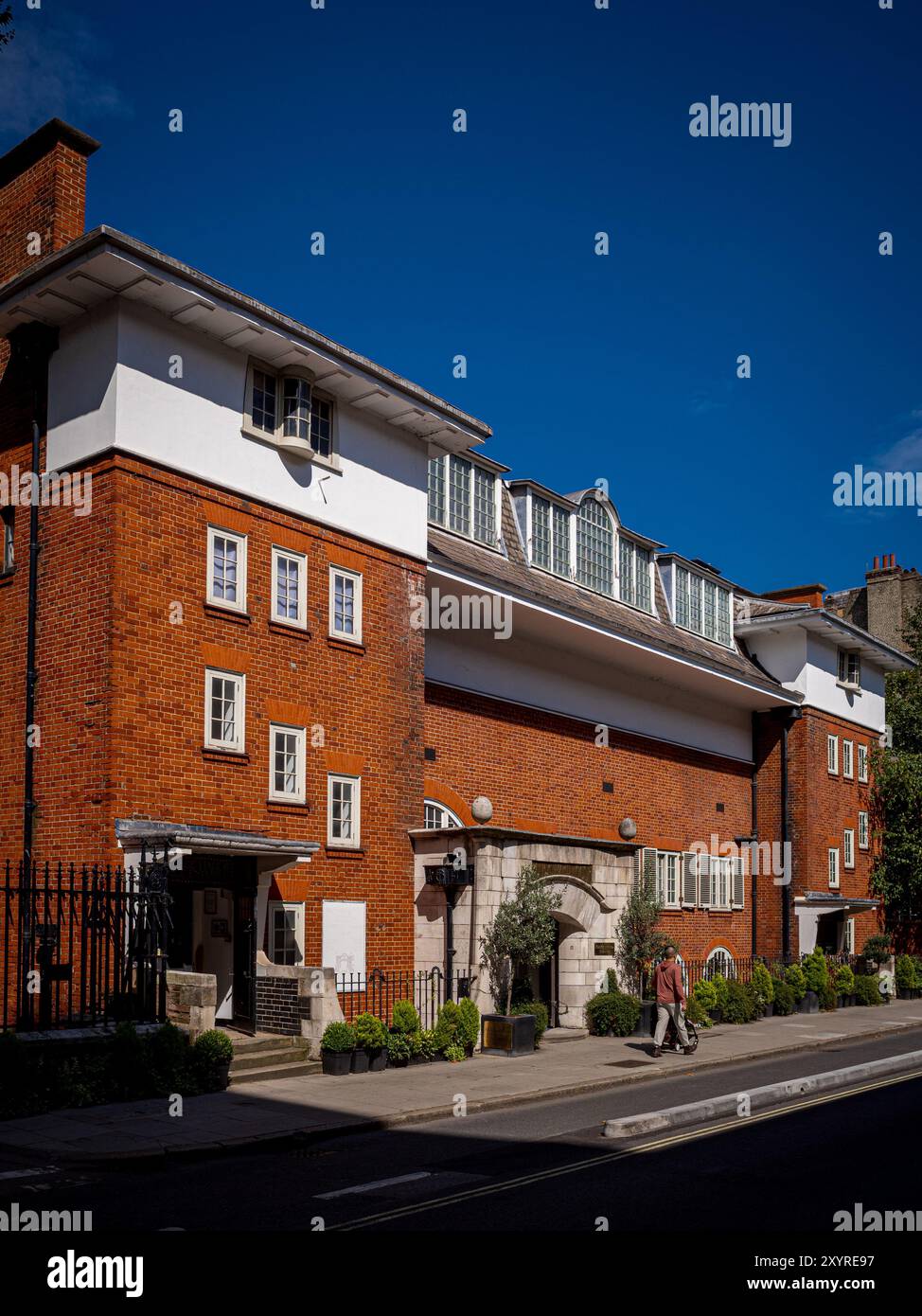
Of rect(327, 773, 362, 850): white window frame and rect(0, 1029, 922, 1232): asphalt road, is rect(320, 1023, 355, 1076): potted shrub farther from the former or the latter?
rect(0, 1029, 922, 1232): asphalt road

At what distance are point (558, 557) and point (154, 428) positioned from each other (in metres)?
12.5

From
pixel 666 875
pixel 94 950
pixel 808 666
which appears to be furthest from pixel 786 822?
pixel 94 950

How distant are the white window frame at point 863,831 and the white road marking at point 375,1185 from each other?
29022mm

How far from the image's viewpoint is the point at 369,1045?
58.4 feet

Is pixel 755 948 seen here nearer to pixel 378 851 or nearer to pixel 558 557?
pixel 558 557

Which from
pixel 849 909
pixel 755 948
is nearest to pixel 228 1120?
pixel 755 948

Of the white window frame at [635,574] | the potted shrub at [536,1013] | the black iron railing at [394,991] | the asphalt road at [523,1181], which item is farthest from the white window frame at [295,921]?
the white window frame at [635,574]

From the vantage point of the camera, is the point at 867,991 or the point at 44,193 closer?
the point at 44,193

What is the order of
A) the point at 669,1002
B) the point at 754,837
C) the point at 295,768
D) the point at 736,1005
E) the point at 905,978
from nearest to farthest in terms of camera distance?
1. the point at 295,768
2. the point at 669,1002
3. the point at 736,1005
4. the point at 754,837
5. the point at 905,978

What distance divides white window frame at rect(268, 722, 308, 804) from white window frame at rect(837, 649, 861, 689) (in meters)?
22.0

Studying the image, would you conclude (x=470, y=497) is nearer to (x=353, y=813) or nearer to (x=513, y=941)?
(x=353, y=813)

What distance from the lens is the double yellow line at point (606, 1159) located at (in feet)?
29.9

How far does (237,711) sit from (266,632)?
1.29 metres

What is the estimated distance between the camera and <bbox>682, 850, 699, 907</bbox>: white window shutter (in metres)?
31.9
